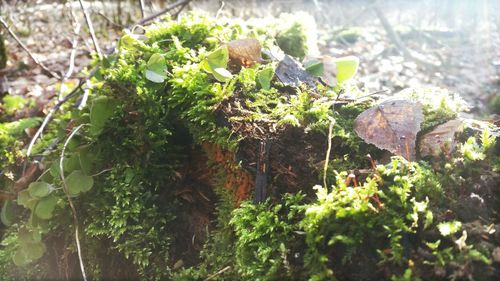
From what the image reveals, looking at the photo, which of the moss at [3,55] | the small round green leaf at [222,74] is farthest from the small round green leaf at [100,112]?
the moss at [3,55]

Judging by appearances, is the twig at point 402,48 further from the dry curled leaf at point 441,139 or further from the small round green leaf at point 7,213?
the small round green leaf at point 7,213

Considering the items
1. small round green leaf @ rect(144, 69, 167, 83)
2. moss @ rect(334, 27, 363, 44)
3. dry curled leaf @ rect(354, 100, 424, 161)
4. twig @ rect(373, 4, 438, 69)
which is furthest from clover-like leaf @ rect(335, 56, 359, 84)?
moss @ rect(334, 27, 363, 44)

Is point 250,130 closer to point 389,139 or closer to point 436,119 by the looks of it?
point 389,139

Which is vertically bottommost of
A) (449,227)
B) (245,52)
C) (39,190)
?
(39,190)

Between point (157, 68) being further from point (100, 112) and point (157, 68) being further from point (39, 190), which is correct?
point (39, 190)

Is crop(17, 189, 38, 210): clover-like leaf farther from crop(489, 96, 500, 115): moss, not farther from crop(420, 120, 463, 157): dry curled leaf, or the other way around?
crop(489, 96, 500, 115): moss

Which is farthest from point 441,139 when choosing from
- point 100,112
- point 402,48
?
point 402,48

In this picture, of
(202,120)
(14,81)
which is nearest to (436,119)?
(202,120)
